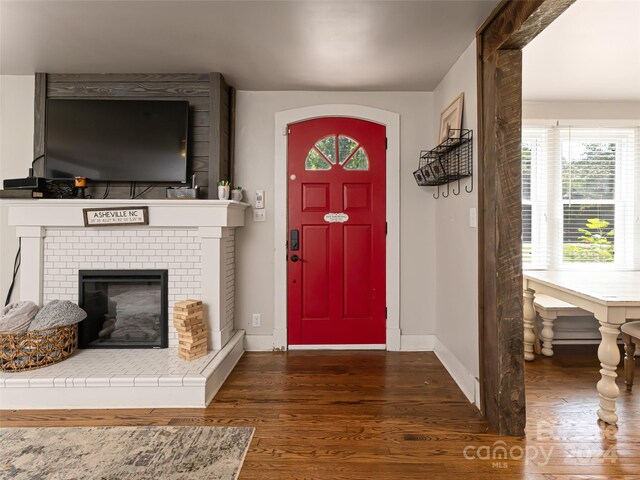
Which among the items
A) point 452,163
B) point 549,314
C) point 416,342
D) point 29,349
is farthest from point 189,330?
point 549,314

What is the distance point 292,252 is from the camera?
3.44 m

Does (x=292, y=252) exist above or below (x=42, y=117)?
below

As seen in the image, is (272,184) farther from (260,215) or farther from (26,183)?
(26,183)

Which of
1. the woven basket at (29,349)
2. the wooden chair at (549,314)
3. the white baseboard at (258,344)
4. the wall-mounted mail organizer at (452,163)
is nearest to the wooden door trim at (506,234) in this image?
the wall-mounted mail organizer at (452,163)

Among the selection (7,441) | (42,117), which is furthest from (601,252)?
(42,117)

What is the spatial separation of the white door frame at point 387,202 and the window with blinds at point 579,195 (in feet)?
4.48

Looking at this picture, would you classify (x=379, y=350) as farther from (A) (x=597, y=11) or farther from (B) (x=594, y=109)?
(B) (x=594, y=109)

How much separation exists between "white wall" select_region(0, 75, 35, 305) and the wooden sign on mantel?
875 millimetres

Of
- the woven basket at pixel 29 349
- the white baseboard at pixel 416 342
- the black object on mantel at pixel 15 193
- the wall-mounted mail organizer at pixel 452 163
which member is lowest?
the white baseboard at pixel 416 342

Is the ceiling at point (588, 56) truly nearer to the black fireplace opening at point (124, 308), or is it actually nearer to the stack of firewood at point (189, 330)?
the stack of firewood at point (189, 330)

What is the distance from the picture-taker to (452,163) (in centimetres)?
274

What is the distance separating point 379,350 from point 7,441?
2638 mm

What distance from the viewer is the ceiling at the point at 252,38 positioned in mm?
2154

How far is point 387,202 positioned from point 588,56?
1.81 m
